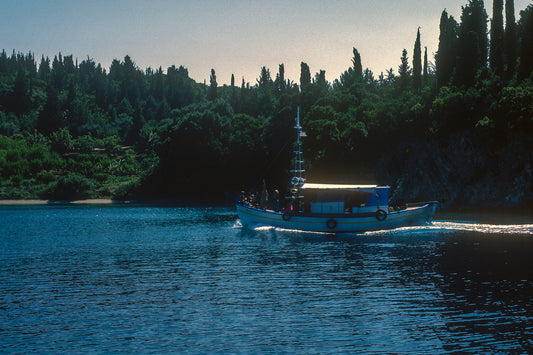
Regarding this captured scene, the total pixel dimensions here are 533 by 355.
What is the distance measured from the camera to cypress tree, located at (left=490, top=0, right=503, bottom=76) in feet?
298

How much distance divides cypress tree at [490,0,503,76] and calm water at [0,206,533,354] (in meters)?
51.9

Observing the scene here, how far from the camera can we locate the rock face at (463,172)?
7869 cm

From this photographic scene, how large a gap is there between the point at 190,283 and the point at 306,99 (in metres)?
93.4

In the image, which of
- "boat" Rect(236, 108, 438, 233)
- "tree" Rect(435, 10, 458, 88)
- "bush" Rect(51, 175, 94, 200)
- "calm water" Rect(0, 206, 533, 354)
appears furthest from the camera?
"bush" Rect(51, 175, 94, 200)

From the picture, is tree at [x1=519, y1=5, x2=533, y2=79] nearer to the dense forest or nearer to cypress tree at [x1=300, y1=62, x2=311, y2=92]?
the dense forest

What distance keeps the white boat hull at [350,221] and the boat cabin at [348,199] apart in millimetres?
1157

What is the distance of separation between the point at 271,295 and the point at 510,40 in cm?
8448

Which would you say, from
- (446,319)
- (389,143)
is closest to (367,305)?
(446,319)

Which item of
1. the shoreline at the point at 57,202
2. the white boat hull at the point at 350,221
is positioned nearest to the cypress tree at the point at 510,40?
the white boat hull at the point at 350,221

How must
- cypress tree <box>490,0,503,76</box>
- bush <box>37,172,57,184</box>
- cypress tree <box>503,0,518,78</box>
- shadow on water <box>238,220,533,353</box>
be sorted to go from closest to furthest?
shadow on water <box>238,220,533,353</box> → cypress tree <box>490,0,503,76</box> → cypress tree <box>503,0,518,78</box> → bush <box>37,172,57,184</box>

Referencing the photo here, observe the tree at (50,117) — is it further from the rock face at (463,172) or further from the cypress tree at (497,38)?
the cypress tree at (497,38)

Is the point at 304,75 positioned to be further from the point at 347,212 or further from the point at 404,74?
the point at 347,212

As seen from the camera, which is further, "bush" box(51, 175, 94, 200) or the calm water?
"bush" box(51, 175, 94, 200)

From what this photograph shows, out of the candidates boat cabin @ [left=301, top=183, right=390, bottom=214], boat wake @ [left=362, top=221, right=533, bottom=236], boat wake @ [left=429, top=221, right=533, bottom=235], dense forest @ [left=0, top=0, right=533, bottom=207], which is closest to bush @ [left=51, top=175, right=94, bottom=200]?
dense forest @ [left=0, top=0, right=533, bottom=207]
